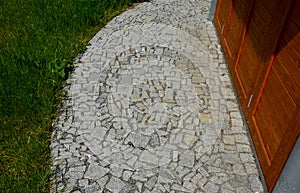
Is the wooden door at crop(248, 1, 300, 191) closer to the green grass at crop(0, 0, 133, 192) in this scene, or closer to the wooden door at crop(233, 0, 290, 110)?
the wooden door at crop(233, 0, 290, 110)

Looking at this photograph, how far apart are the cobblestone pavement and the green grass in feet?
0.68

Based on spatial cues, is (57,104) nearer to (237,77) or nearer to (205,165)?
(205,165)

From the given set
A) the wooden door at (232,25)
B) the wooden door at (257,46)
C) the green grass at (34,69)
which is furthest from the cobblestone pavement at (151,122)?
the wooden door at (257,46)

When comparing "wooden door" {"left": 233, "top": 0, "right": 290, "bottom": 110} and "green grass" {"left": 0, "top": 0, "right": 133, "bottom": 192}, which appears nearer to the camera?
"wooden door" {"left": 233, "top": 0, "right": 290, "bottom": 110}

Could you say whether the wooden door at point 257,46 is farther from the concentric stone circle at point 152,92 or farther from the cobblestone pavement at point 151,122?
the concentric stone circle at point 152,92

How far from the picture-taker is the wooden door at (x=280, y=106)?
272cm

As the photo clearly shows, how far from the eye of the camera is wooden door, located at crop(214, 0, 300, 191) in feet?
9.16

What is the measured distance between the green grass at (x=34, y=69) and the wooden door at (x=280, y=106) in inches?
95.0

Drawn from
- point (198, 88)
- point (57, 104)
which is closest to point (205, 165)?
point (198, 88)

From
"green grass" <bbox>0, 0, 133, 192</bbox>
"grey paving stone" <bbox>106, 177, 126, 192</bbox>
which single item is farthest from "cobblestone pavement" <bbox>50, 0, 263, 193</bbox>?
"green grass" <bbox>0, 0, 133, 192</bbox>

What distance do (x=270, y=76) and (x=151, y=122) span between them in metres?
1.65

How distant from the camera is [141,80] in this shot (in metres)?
4.90

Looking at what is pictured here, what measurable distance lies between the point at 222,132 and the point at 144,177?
1270 mm

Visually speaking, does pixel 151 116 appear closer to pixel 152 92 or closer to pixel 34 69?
pixel 152 92
